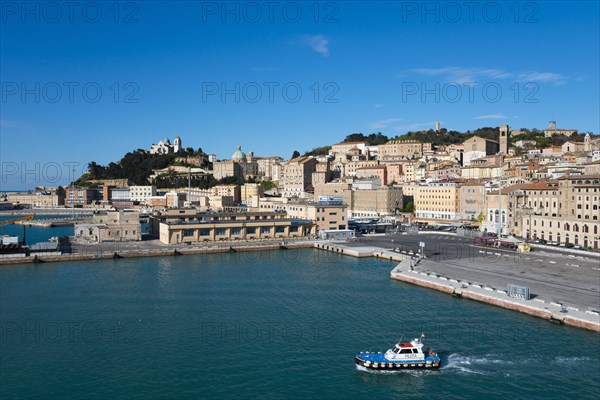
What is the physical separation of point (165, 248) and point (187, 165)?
6523cm

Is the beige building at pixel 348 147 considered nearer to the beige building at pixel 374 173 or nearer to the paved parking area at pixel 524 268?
the beige building at pixel 374 173

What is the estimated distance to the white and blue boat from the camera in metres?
11.4

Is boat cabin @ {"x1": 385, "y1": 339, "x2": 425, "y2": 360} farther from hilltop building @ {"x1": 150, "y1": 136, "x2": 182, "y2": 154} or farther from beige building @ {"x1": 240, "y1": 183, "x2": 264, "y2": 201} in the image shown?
hilltop building @ {"x1": 150, "y1": 136, "x2": 182, "y2": 154}

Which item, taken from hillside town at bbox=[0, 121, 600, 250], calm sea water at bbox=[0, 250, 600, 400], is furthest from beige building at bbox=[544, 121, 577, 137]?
calm sea water at bbox=[0, 250, 600, 400]

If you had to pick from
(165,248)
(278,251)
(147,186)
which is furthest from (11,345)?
(147,186)

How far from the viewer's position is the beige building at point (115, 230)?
104 feet

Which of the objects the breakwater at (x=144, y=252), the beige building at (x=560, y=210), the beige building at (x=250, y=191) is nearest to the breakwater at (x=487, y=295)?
the breakwater at (x=144, y=252)

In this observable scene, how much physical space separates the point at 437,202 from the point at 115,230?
25.8m

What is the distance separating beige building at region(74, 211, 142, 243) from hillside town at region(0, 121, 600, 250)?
6cm

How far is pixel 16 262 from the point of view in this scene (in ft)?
81.4

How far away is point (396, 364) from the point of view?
11516 mm

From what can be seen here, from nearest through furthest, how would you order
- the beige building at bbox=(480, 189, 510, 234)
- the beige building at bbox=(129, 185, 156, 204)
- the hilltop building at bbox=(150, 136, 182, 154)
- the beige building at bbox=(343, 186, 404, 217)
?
the beige building at bbox=(480, 189, 510, 234), the beige building at bbox=(343, 186, 404, 217), the beige building at bbox=(129, 185, 156, 204), the hilltop building at bbox=(150, 136, 182, 154)

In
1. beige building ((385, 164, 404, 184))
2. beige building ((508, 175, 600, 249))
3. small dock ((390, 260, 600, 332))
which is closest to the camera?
small dock ((390, 260, 600, 332))

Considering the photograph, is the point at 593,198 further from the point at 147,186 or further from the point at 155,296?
the point at 147,186
